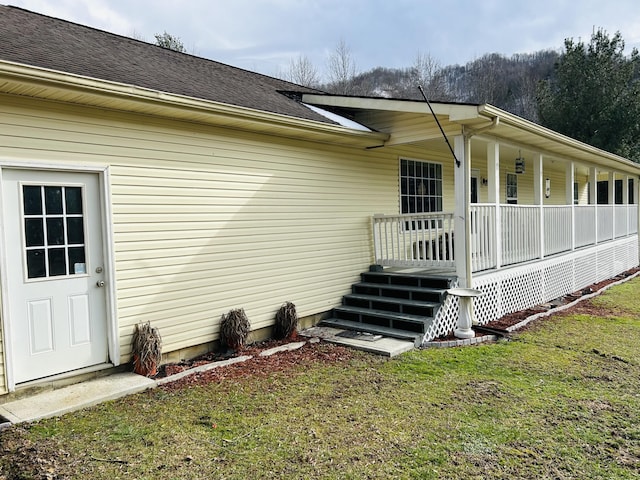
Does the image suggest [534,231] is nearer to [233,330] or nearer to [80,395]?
[233,330]

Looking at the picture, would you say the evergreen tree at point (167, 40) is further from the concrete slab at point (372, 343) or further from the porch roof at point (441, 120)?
the concrete slab at point (372, 343)

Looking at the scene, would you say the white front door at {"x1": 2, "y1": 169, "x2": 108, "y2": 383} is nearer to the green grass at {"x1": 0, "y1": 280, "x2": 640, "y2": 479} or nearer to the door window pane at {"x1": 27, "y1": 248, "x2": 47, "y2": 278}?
the door window pane at {"x1": 27, "y1": 248, "x2": 47, "y2": 278}

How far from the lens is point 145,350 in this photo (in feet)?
15.9

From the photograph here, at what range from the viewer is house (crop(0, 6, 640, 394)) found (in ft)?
14.2

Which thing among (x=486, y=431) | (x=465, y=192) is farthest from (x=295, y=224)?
(x=486, y=431)

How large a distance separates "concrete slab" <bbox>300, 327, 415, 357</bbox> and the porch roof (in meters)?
3.06

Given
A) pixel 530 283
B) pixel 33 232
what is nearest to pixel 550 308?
pixel 530 283

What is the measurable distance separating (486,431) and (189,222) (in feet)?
12.5

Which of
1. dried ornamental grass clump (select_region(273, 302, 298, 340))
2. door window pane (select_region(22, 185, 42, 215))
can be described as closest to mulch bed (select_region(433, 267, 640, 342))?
dried ornamental grass clump (select_region(273, 302, 298, 340))

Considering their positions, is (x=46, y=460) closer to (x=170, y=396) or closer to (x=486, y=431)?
(x=170, y=396)

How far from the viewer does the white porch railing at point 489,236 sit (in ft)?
23.4

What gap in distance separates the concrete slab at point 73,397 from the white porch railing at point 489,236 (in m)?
4.37

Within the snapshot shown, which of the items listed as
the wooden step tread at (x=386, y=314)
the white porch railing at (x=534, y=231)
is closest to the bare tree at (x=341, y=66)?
the white porch railing at (x=534, y=231)

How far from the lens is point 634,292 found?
10.4m
